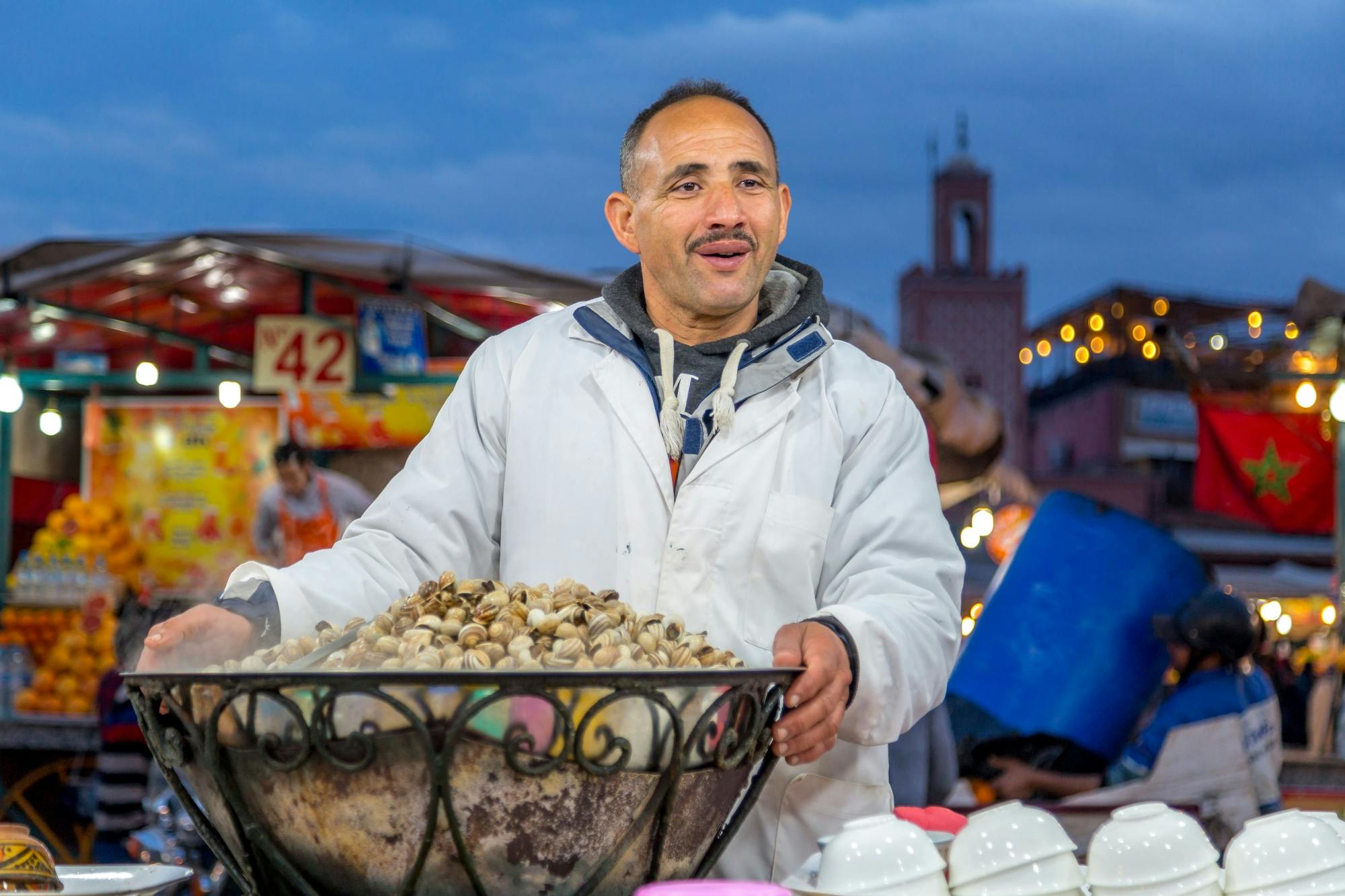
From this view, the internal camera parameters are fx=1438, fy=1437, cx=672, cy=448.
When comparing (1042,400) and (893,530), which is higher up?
(1042,400)

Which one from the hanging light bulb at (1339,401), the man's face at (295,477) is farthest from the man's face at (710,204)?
the hanging light bulb at (1339,401)

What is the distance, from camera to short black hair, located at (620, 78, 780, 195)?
5.81 ft

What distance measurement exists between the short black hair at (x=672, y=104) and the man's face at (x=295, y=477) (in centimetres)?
514

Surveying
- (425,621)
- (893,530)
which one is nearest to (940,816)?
(893,530)

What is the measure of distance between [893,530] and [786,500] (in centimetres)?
14

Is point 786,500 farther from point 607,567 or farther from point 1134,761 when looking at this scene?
point 1134,761

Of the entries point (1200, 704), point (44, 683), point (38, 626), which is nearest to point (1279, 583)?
point (1200, 704)

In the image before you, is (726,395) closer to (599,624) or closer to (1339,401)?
(599,624)

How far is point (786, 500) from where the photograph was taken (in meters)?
1.64

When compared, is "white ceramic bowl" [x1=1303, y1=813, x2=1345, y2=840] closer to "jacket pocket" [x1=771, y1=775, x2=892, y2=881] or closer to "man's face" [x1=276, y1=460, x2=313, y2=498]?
"jacket pocket" [x1=771, y1=775, x2=892, y2=881]

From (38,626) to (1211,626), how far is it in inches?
216

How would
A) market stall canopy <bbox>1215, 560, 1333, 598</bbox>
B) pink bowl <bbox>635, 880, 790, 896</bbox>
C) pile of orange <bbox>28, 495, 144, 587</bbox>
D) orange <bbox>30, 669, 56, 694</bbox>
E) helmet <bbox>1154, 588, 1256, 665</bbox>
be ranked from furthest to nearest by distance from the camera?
market stall canopy <bbox>1215, 560, 1333, 598</bbox>, pile of orange <bbox>28, 495, 144, 587</bbox>, orange <bbox>30, 669, 56, 694</bbox>, helmet <bbox>1154, 588, 1256, 665</bbox>, pink bowl <bbox>635, 880, 790, 896</bbox>

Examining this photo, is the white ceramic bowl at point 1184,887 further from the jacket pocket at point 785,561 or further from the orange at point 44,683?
the orange at point 44,683

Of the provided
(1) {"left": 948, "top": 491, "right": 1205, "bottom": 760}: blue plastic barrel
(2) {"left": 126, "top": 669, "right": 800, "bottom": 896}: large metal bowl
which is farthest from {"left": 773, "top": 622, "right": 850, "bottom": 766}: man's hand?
(1) {"left": 948, "top": 491, "right": 1205, "bottom": 760}: blue plastic barrel
